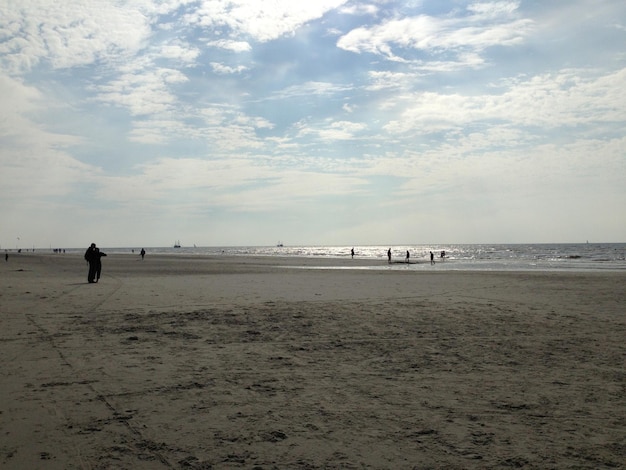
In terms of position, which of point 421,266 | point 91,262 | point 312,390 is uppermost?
point 91,262

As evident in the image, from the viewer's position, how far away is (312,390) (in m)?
6.68

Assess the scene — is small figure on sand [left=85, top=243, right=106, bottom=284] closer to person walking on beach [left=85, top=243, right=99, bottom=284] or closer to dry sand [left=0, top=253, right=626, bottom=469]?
person walking on beach [left=85, top=243, right=99, bottom=284]

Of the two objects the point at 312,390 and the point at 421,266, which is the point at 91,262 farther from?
the point at 421,266

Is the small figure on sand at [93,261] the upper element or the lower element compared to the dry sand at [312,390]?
upper

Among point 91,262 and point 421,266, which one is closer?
point 91,262

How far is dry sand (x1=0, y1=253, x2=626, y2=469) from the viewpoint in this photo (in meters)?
4.68

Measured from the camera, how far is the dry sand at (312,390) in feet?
15.4

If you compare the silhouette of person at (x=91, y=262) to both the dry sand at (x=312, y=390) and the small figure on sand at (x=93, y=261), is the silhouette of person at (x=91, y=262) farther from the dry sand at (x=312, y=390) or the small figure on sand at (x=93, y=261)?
the dry sand at (x=312, y=390)

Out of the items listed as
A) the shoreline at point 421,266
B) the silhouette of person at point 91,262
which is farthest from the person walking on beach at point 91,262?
the shoreline at point 421,266

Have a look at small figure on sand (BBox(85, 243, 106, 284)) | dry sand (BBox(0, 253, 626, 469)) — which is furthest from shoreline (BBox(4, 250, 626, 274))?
dry sand (BBox(0, 253, 626, 469))

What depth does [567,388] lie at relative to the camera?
22.0 feet

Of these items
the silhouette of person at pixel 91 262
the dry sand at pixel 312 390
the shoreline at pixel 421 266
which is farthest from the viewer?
the shoreline at pixel 421 266

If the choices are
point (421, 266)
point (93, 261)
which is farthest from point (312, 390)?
point (421, 266)

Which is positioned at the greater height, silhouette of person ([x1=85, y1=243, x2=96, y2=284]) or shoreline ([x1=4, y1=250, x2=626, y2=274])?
silhouette of person ([x1=85, y1=243, x2=96, y2=284])
